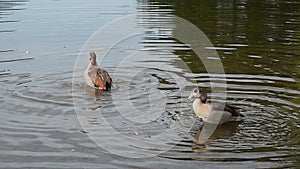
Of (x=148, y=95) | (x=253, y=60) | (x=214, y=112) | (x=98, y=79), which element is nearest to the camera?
(x=214, y=112)

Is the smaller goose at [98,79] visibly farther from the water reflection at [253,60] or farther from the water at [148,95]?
the water reflection at [253,60]

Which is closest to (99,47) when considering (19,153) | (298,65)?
(298,65)

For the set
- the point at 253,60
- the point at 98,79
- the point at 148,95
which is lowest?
the point at 253,60

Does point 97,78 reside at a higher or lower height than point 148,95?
higher

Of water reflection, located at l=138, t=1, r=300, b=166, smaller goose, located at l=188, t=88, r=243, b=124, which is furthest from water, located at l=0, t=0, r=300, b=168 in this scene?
smaller goose, located at l=188, t=88, r=243, b=124

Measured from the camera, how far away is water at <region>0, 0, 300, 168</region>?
996 centimetres

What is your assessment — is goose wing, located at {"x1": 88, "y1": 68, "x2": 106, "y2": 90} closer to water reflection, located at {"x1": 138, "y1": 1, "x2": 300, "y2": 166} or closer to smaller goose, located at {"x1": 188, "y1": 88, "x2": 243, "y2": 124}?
water reflection, located at {"x1": 138, "y1": 1, "x2": 300, "y2": 166}

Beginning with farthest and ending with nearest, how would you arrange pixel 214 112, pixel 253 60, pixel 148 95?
pixel 253 60
pixel 148 95
pixel 214 112

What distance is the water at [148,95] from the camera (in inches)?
392

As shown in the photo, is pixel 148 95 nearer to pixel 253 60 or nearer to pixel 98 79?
pixel 98 79

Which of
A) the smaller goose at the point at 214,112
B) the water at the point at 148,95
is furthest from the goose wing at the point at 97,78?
the smaller goose at the point at 214,112

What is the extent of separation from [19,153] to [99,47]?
1038 cm

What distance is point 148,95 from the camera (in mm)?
13609

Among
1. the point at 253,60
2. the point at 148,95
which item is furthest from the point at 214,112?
the point at 253,60
